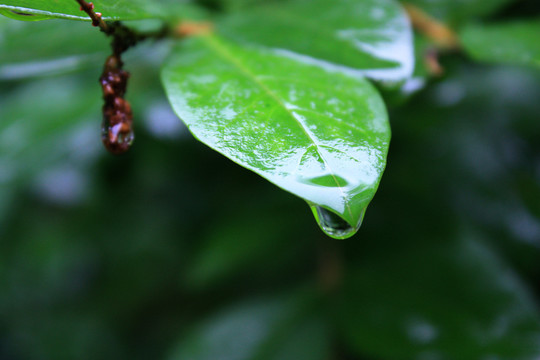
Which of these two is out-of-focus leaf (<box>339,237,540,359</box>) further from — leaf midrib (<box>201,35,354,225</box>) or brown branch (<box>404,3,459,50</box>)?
leaf midrib (<box>201,35,354,225</box>)

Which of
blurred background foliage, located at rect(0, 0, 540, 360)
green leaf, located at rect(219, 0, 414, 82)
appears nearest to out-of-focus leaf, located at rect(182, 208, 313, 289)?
blurred background foliage, located at rect(0, 0, 540, 360)

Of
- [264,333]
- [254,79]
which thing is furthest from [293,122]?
[264,333]

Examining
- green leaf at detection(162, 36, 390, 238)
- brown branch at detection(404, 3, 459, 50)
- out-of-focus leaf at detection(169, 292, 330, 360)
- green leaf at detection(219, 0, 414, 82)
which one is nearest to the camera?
green leaf at detection(162, 36, 390, 238)

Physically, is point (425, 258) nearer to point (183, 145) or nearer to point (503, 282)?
point (503, 282)

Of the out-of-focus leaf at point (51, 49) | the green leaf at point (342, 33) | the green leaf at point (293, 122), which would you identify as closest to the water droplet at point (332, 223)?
the green leaf at point (293, 122)

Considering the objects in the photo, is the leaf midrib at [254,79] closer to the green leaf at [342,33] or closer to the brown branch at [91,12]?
the green leaf at [342,33]
